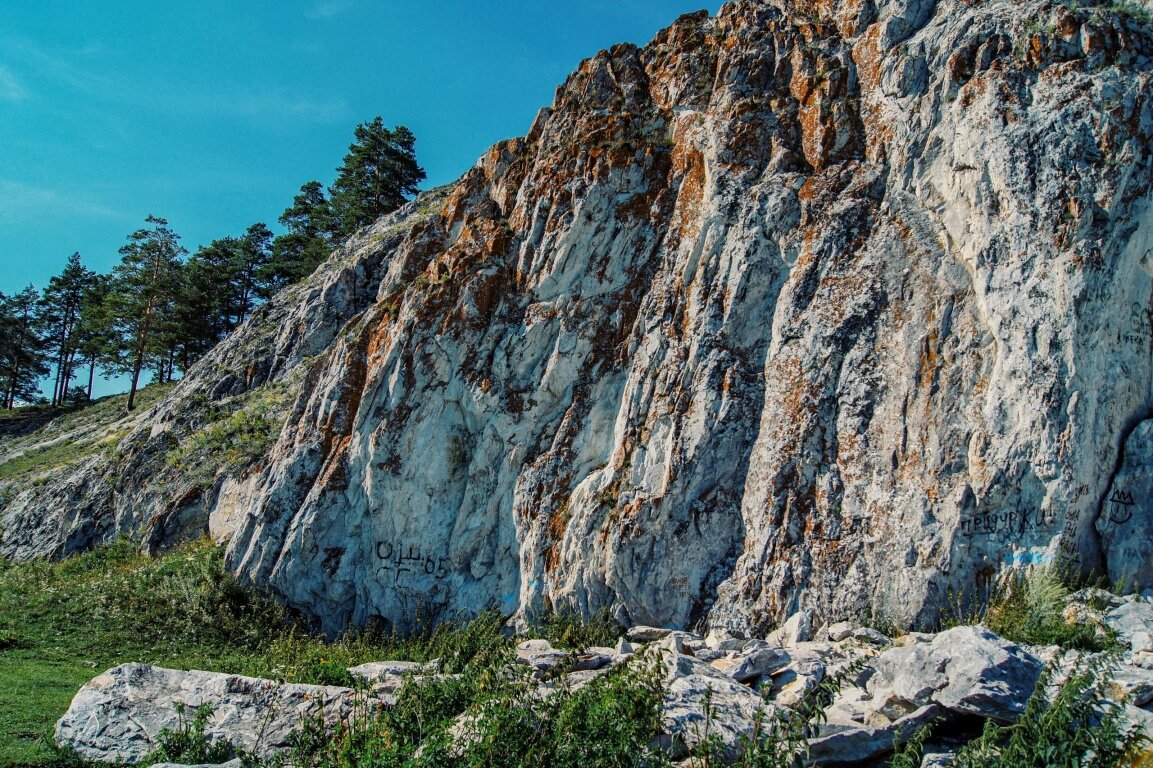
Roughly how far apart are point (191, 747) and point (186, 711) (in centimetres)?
146

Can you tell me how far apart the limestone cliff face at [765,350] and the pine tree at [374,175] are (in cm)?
2522

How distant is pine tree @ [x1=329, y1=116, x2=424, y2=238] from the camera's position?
4669cm

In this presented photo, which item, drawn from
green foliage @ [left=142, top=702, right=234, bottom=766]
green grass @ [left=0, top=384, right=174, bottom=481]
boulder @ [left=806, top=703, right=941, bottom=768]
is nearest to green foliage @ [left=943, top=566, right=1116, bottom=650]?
boulder @ [left=806, top=703, right=941, bottom=768]

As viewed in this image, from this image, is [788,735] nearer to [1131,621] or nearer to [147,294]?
[1131,621]

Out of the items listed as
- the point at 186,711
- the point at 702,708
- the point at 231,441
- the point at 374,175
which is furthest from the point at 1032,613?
the point at 374,175

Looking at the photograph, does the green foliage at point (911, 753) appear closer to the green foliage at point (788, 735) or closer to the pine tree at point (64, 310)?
the green foliage at point (788, 735)

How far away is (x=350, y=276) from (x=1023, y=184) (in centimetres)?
2495

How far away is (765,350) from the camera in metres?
16.6

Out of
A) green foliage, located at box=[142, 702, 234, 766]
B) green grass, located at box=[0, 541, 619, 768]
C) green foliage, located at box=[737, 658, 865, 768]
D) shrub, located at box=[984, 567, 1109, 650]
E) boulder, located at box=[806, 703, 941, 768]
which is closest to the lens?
green foliage, located at box=[737, 658, 865, 768]

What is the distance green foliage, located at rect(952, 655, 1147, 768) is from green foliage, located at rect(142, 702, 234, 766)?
870 centimetres

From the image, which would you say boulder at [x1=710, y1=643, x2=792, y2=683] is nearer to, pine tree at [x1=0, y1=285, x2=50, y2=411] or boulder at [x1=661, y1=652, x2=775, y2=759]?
boulder at [x1=661, y1=652, x2=775, y2=759]

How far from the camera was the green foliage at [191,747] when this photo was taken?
9992 mm

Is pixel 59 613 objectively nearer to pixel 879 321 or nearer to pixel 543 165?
pixel 543 165

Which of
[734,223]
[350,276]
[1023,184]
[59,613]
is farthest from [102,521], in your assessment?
[1023,184]
